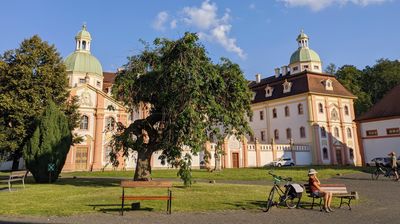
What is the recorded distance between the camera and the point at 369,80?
6719cm

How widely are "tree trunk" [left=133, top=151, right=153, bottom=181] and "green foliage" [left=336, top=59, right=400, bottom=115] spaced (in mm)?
52995

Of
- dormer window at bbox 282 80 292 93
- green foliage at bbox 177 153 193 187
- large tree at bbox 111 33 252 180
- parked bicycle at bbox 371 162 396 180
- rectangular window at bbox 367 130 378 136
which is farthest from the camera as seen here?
dormer window at bbox 282 80 292 93

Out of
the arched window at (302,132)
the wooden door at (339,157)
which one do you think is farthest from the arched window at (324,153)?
the arched window at (302,132)

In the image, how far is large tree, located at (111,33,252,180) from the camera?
15539mm

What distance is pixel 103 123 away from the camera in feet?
140

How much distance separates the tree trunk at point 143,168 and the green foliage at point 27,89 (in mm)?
10501

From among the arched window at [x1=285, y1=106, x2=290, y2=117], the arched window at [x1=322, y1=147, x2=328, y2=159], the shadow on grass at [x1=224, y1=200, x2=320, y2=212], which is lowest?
the shadow on grass at [x1=224, y1=200, x2=320, y2=212]

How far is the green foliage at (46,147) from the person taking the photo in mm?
20438

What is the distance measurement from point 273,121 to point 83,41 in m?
31.7

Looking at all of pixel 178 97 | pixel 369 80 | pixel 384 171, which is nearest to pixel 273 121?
pixel 369 80

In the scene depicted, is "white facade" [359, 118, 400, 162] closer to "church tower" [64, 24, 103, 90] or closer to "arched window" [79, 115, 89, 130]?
"arched window" [79, 115, 89, 130]

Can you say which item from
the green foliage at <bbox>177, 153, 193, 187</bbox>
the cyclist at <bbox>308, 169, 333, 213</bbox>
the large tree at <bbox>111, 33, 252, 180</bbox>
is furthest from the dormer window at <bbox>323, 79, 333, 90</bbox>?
the cyclist at <bbox>308, 169, 333, 213</bbox>

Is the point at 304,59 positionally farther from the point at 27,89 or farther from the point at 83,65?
the point at 27,89

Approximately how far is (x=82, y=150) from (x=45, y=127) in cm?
2106
